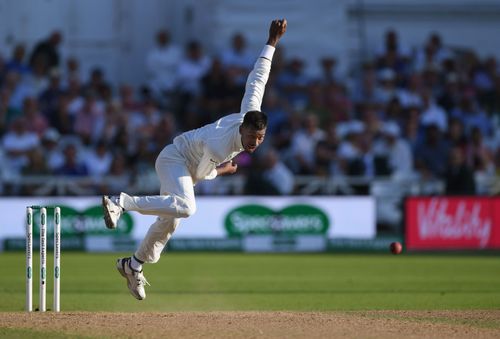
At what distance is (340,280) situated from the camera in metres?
13.1

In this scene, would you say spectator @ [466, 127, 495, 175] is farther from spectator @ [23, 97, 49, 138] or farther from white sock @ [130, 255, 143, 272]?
white sock @ [130, 255, 143, 272]

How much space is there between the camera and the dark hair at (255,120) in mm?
8500

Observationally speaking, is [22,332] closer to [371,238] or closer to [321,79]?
[371,238]

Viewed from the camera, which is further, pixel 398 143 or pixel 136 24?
pixel 136 24

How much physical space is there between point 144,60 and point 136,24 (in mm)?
790

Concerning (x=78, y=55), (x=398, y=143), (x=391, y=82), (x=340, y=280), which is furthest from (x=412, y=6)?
(x=340, y=280)

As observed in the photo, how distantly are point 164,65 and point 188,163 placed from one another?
10807 mm

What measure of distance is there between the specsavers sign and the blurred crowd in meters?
0.33

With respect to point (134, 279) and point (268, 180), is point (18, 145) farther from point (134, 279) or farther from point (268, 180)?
point (134, 279)

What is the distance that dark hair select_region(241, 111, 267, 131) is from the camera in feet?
A: 27.9

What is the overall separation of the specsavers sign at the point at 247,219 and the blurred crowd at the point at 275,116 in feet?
1.07

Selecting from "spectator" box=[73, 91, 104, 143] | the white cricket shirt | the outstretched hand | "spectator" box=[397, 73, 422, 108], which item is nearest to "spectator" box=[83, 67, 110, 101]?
"spectator" box=[73, 91, 104, 143]

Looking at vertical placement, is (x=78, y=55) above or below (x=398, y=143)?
above

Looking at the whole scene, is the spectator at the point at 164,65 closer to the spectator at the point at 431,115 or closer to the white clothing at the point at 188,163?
the spectator at the point at 431,115
